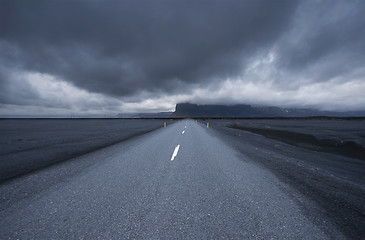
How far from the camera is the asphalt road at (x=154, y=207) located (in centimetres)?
206

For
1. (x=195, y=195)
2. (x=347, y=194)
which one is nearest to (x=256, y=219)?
(x=195, y=195)

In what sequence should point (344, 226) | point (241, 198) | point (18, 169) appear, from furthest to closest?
point (18, 169)
point (241, 198)
point (344, 226)

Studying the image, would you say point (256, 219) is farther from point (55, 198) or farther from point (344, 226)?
point (55, 198)

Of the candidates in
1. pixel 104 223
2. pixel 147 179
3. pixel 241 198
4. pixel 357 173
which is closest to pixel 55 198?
pixel 104 223

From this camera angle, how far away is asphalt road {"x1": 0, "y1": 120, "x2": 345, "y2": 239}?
206 cm

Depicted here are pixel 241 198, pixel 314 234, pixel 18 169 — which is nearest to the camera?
pixel 314 234

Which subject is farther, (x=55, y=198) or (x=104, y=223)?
(x=55, y=198)

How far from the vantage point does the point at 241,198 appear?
2953 millimetres

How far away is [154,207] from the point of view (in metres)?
2.63

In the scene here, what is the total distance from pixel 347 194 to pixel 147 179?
16.3 feet

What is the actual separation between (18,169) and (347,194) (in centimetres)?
1026

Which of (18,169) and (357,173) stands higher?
(18,169)

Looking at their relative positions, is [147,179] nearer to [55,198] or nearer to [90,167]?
[55,198]

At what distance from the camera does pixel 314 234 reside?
206 cm
